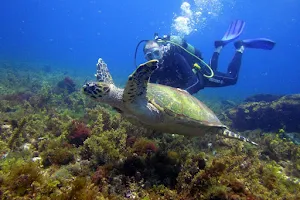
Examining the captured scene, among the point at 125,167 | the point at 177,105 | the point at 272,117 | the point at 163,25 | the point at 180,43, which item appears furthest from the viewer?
the point at 163,25

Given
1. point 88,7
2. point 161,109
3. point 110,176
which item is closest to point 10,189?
point 110,176

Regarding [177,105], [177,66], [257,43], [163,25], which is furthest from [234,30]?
[163,25]

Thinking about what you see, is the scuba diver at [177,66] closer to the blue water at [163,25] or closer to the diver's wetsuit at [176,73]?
the diver's wetsuit at [176,73]

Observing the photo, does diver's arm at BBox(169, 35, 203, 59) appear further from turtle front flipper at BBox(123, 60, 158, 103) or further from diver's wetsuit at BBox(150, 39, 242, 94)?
turtle front flipper at BBox(123, 60, 158, 103)

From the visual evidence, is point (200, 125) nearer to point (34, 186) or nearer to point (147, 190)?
point (147, 190)

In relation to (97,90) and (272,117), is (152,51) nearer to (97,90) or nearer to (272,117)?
(97,90)

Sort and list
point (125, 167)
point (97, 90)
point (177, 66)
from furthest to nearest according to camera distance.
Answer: point (177, 66)
point (97, 90)
point (125, 167)

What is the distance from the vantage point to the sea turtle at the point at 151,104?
11.4 feet

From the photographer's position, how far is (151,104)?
13.0ft

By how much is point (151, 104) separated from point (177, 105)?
2.01 ft

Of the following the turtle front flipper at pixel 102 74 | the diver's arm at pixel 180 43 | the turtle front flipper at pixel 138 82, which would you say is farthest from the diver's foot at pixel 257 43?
the turtle front flipper at pixel 138 82

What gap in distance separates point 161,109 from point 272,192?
225 cm

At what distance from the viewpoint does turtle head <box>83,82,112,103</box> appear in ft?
12.1

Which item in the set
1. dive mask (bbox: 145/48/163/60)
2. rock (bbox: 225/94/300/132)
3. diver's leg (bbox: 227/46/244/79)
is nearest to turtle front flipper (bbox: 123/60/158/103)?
dive mask (bbox: 145/48/163/60)
